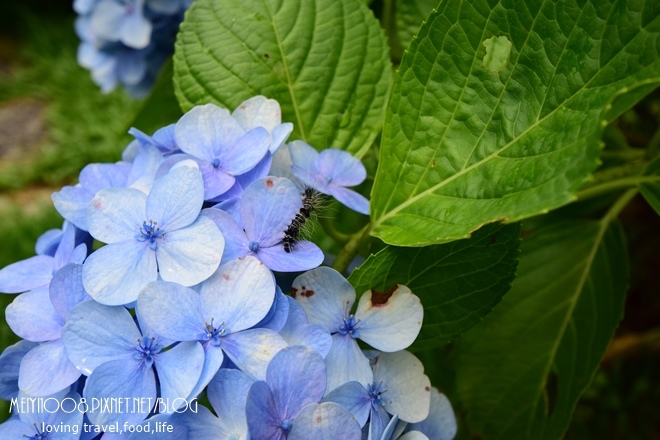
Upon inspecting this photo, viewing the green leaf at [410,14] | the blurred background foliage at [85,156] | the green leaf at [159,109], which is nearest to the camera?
the green leaf at [410,14]

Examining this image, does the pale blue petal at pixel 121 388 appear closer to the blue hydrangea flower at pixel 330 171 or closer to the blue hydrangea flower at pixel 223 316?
the blue hydrangea flower at pixel 223 316

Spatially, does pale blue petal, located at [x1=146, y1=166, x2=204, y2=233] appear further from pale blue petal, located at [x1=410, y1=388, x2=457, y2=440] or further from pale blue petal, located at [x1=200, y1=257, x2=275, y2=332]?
pale blue petal, located at [x1=410, y1=388, x2=457, y2=440]

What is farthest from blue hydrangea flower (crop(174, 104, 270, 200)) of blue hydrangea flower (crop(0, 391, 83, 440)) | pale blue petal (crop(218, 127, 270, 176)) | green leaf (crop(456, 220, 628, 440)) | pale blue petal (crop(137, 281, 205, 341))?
green leaf (crop(456, 220, 628, 440))

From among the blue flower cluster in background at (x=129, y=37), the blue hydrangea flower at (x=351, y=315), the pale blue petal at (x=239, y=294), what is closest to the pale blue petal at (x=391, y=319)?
the blue hydrangea flower at (x=351, y=315)

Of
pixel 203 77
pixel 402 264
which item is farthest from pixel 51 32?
pixel 402 264

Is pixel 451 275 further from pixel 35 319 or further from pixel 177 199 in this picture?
pixel 35 319

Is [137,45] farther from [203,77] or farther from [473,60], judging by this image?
[473,60]
